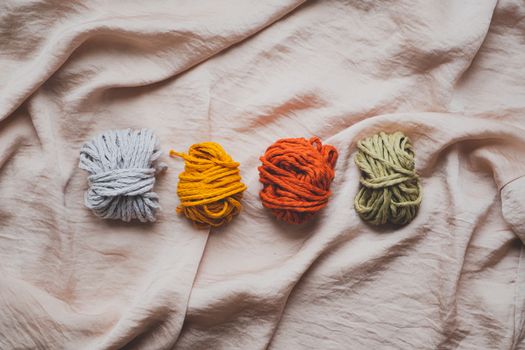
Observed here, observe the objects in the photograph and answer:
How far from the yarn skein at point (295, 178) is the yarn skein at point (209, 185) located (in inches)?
2.3

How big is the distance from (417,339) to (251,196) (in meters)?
0.44

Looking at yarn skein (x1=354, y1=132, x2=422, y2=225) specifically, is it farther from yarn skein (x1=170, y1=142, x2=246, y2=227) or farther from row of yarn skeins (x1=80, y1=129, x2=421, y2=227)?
yarn skein (x1=170, y1=142, x2=246, y2=227)

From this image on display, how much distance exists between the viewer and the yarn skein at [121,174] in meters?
0.96

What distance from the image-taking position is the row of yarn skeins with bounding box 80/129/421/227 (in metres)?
0.96

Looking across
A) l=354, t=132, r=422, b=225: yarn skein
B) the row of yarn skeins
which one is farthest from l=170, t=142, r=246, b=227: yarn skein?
l=354, t=132, r=422, b=225: yarn skein

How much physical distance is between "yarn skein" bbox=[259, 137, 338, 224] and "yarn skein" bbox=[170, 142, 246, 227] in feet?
0.20

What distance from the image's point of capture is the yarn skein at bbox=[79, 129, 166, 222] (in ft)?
3.16

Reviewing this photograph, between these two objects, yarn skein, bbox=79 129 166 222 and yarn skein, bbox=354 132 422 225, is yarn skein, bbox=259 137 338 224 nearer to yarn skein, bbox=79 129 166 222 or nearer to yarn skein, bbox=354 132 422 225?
yarn skein, bbox=354 132 422 225

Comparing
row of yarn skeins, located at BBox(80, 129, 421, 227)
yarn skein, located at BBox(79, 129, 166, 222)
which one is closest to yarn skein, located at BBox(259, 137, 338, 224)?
row of yarn skeins, located at BBox(80, 129, 421, 227)

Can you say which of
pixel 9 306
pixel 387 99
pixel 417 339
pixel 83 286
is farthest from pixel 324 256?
pixel 9 306

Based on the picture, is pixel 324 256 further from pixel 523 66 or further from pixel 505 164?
pixel 523 66

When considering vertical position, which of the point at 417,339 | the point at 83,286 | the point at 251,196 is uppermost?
the point at 251,196

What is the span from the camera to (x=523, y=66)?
1063mm

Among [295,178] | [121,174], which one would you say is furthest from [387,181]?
[121,174]
